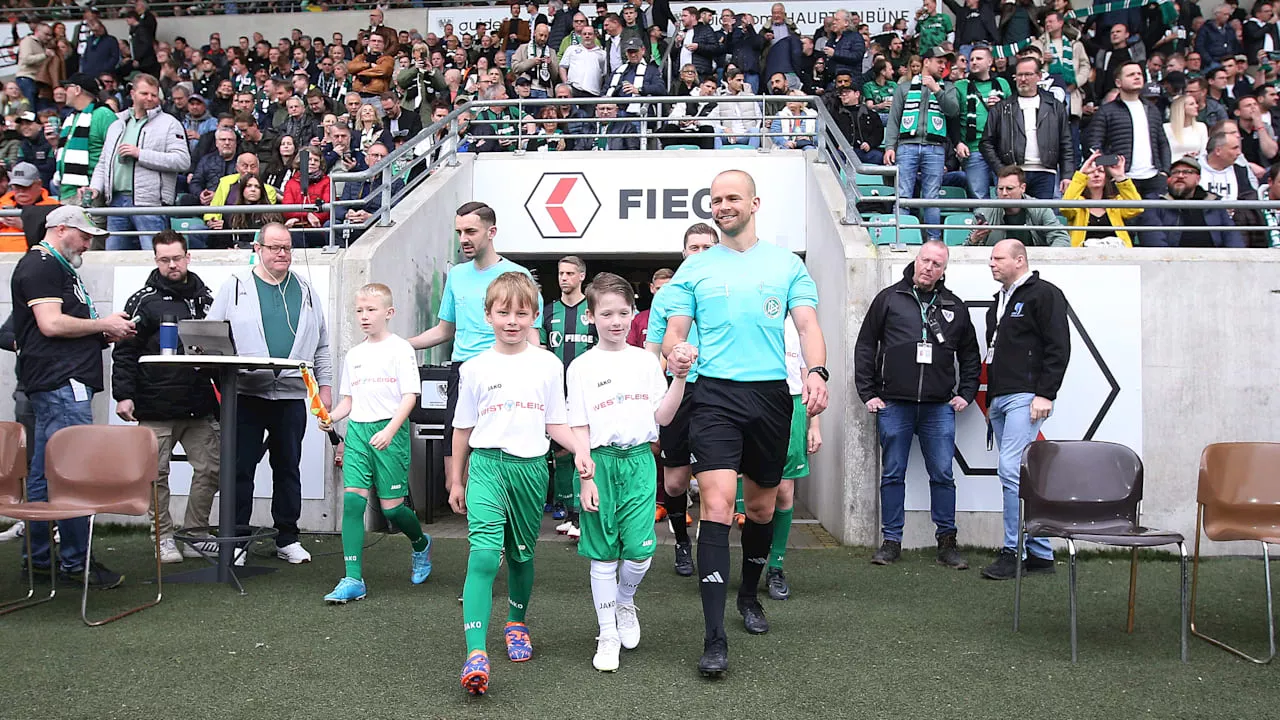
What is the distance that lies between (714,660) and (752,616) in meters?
0.82

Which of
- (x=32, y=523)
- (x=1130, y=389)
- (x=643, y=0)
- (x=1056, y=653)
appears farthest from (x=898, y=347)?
(x=643, y=0)

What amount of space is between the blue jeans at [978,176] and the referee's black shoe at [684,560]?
16.8 feet

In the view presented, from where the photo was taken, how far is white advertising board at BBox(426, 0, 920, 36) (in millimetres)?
14727

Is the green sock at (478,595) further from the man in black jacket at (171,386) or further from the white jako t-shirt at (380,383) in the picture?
the man in black jacket at (171,386)

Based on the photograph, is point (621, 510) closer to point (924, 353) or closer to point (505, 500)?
point (505, 500)

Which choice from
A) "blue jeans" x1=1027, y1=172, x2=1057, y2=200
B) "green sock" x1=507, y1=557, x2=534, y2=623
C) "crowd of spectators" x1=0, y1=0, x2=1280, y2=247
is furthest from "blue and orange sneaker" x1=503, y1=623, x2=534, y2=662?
"blue jeans" x1=1027, y1=172, x2=1057, y2=200

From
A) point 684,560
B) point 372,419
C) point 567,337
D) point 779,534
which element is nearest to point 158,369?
point 372,419

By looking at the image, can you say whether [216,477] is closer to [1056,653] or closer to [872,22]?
[1056,653]

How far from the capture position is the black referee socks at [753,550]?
183 inches

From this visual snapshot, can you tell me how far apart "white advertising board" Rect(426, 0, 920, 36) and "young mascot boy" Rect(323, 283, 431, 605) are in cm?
996

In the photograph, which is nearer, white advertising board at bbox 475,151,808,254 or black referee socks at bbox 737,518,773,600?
black referee socks at bbox 737,518,773,600

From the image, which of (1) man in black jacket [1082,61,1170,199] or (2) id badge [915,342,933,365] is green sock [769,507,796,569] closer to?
(2) id badge [915,342,933,365]

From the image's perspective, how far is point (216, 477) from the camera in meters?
6.45

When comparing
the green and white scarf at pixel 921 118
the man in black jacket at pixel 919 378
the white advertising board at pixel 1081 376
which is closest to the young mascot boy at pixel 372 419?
the man in black jacket at pixel 919 378
